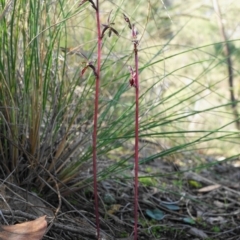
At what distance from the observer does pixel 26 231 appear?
1.08m

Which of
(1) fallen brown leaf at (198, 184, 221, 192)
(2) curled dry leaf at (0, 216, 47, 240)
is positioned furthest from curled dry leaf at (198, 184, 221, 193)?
(2) curled dry leaf at (0, 216, 47, 240)

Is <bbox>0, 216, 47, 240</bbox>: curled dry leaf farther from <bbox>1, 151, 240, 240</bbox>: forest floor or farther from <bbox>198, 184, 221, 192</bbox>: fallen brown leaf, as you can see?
<bbox>198, 184, 221, 192</bbox>: fallen brown leaf

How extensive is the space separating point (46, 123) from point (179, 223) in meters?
0.58

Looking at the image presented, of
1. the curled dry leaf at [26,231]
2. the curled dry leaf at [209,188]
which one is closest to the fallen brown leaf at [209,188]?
the curled dry leaf at [209,188]

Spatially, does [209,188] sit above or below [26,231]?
below

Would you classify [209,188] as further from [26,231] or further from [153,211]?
[26,231]

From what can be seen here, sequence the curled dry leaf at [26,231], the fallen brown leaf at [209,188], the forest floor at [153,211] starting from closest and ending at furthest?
the curled dry leaf at [26,231]
the forest floor at [153,211]
the fallen brown leaf at [209,188]

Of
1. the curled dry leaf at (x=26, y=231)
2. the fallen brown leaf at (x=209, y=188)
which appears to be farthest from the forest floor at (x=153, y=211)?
the curled dry leaf at (x=26, y=231)

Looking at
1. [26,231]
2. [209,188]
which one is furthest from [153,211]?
[26,231]

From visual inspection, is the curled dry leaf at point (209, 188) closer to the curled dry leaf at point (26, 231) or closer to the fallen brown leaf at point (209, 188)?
the fallen brown leaf at point (209, 188)

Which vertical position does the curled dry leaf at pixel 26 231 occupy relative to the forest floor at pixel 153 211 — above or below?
above

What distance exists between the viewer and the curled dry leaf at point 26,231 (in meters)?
1.07

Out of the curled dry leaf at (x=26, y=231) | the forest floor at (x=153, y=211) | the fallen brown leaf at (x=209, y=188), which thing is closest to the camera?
the curled dry leaf at (x=26, y=231)

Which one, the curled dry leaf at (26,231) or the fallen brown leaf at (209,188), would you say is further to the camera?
the fallen brown leaf at (209,188)
